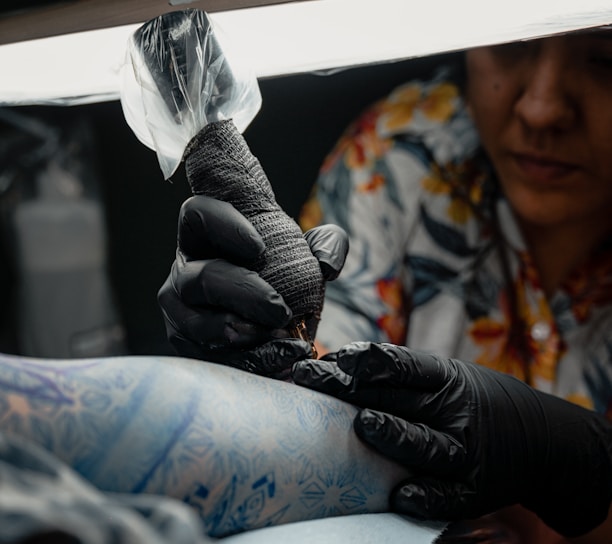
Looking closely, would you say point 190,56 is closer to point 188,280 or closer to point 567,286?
point 188,280

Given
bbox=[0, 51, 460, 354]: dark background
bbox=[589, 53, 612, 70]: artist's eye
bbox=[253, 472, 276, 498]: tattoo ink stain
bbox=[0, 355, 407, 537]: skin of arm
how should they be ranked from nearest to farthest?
bbox=[0, 355, 407, 537]: skin of arm, bbox=[253, 472, 276, 498]: tattoo ink stain, bbox=[589, 53, 612, 70]: artist's eye, bbox=[0, 51, 460, 354]: dark background

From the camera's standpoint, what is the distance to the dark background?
5.35 ft

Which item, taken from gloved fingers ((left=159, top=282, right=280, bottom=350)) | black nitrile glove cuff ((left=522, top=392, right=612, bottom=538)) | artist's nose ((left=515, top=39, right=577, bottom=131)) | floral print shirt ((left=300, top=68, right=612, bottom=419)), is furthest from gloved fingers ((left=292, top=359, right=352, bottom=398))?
artist's nose ((left=515, top=39, right=577, bottom=131))

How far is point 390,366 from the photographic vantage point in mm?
1062

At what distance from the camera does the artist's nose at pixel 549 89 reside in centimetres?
151

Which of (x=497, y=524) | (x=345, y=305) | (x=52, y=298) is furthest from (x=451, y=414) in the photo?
(x=52, y=298)

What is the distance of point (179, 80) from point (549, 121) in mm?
843

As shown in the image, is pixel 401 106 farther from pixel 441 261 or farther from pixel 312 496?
pixel 312 496

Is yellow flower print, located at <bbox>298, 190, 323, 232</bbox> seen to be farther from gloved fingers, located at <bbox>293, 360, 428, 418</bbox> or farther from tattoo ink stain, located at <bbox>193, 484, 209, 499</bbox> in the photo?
tattoo ink stain, located at <bbox>193, 484, 209, 499</bbox>

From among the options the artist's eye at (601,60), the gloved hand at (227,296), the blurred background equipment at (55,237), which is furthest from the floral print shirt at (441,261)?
the blurred background equipment at (55,237)

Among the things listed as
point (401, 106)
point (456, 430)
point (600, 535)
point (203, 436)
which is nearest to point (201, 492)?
point (203, 436)

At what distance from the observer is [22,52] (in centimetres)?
140

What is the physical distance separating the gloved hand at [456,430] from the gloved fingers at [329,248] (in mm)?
170

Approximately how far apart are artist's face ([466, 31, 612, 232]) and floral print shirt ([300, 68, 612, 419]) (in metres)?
0.05
